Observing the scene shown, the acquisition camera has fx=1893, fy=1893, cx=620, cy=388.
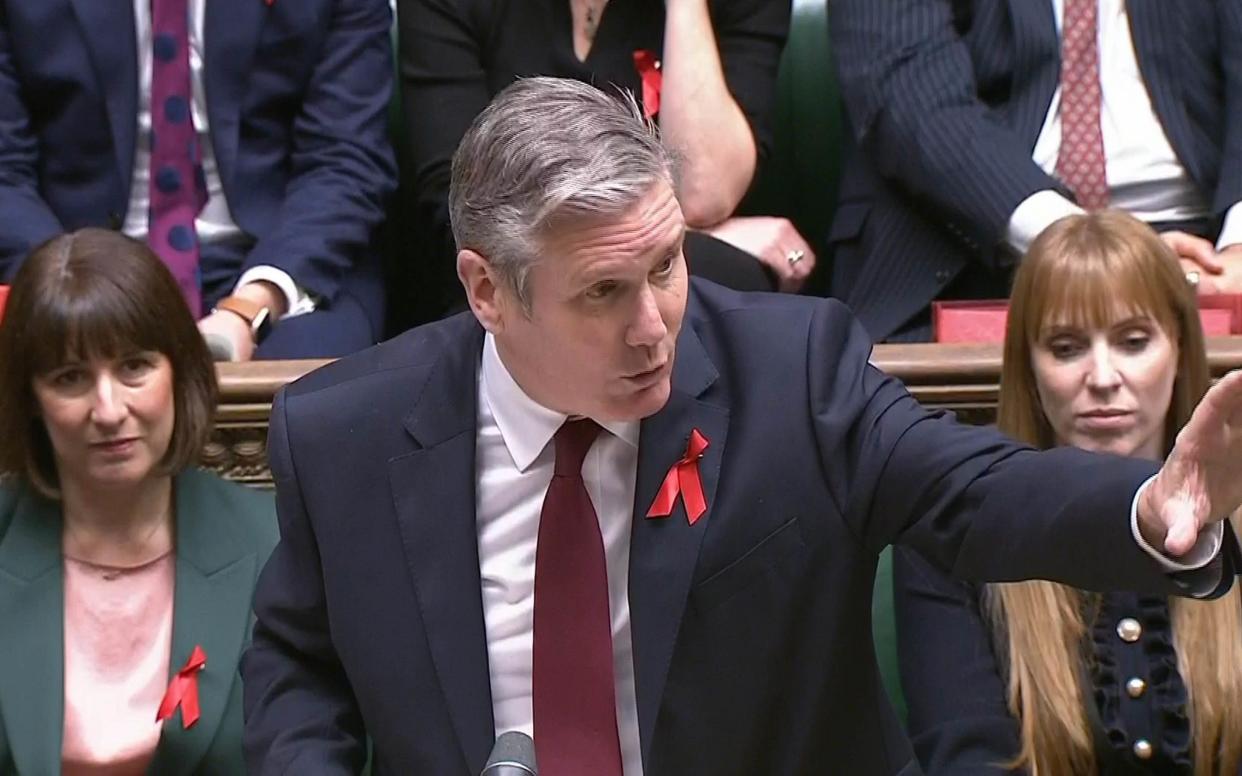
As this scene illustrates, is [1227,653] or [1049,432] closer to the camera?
[1227,653]

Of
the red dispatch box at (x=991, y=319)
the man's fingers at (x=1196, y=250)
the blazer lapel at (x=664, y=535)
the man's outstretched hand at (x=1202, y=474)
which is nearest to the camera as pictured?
the man's outstretched hand at (x=1202, y=474)

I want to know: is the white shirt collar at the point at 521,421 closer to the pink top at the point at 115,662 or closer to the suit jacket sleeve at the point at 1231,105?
the pink top at the point at 115,662

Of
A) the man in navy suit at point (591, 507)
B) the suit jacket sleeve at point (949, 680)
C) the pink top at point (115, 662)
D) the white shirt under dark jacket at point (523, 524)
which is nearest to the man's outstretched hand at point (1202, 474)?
the man in navy suit at point (591, 507)

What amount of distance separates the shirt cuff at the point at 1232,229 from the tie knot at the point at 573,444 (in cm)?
111

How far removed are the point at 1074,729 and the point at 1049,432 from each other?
0.99 feet

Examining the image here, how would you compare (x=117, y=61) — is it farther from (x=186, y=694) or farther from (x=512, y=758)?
(x=512, y=758)

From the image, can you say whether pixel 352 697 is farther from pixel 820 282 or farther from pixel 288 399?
pixel 820 282

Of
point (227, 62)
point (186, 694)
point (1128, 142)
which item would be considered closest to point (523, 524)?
point (186, 694)

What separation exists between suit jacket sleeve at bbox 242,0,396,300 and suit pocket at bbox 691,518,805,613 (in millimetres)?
1056

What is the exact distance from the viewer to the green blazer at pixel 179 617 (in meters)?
1.84

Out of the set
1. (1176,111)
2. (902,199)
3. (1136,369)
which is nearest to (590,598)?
(1136,369)

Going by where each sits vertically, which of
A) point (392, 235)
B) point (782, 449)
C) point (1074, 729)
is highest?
point (782, 449)

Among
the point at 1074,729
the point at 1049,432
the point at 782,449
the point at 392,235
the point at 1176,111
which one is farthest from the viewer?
the point at 392,235

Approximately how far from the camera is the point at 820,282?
2705mm
